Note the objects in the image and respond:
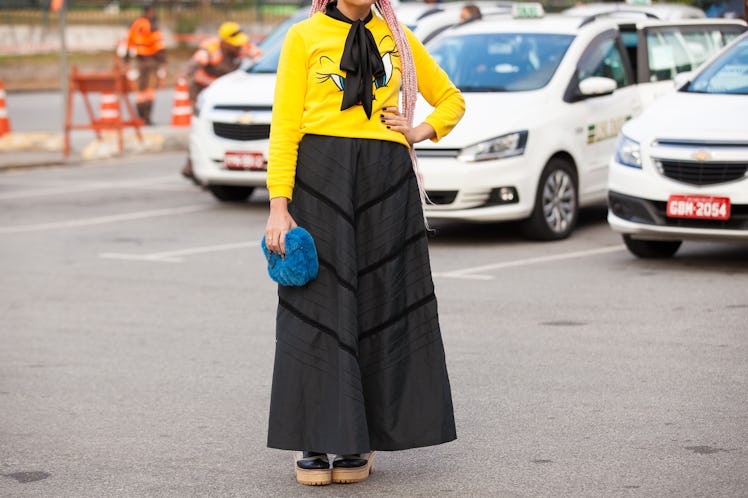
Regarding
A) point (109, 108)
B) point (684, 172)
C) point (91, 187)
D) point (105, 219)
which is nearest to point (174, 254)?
point (105, 219)

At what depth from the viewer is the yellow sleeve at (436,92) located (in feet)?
17.5

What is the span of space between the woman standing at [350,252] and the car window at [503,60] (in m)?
6.83

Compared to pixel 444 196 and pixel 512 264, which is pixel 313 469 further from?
pixel 444 196

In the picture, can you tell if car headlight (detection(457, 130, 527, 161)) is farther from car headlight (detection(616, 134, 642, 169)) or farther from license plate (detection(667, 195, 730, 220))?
license plate (detection(667, 195, 730, 220))

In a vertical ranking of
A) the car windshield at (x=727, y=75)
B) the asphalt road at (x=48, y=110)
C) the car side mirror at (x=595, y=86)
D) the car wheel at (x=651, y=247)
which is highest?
the car windshield at (x=727, y=75)

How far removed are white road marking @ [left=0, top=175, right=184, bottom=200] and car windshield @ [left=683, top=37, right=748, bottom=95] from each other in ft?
23.4

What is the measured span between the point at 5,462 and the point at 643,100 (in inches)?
329

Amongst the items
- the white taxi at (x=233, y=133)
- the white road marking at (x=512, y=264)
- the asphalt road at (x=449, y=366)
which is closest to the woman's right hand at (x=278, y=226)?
the asphalt road at (x=449, y=366)

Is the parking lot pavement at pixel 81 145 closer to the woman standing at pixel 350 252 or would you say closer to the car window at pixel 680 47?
the car window at pixel 680 47

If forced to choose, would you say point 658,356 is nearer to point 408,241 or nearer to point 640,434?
point 640,434

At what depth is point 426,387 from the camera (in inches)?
203

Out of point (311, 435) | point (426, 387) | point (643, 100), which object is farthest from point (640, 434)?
point (643, 100)

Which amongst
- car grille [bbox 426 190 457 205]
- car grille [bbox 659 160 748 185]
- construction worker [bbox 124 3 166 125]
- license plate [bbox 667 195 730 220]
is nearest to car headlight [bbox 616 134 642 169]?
car grille [bbox 659 160 748 185]

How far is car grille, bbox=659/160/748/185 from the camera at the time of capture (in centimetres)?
946
